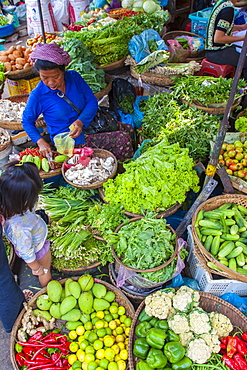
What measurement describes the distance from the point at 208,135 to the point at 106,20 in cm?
369

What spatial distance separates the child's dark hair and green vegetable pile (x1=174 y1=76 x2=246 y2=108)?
9.21 feet

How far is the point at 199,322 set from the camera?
2.14 meters

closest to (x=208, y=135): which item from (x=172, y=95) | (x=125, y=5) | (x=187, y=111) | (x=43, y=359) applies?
(x=187, y=111)

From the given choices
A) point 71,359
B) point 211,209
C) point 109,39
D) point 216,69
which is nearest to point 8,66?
point 109,39

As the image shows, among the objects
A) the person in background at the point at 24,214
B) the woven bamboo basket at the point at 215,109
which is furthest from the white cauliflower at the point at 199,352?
the woven bamboo basket at the point at 215,109

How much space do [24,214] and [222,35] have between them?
402 cm

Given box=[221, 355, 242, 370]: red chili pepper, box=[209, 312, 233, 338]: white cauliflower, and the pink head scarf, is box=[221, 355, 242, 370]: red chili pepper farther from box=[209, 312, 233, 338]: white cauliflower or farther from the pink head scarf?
the pink head scarf

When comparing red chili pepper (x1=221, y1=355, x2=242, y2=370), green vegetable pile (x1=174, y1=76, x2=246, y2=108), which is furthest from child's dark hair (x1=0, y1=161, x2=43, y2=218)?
green vegetable pile (x1=174, y1=76, x2=246, y2=108)

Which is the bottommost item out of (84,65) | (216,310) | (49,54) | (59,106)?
(216,310)

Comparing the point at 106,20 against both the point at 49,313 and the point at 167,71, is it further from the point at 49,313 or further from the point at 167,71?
the point at 49,313

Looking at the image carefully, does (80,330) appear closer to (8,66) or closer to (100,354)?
(100,354)

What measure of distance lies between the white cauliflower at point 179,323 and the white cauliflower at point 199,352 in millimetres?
128

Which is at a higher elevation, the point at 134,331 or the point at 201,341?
the point at 201,341

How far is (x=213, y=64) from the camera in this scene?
16.1ft
